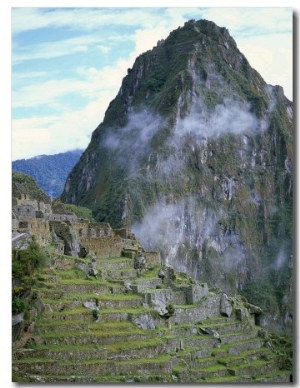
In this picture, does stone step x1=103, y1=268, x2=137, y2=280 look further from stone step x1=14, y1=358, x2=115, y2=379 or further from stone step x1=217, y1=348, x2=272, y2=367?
stone step x1=14, y1=358, x2=115, y2=379

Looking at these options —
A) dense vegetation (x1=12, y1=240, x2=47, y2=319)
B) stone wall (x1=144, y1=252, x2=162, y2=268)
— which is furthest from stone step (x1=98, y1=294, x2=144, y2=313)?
stone wall (x1=144, y1=252, x2=162, y2=268)

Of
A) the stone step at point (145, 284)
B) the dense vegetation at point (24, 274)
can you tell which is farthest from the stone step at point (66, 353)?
the stone step at point (145, 284)

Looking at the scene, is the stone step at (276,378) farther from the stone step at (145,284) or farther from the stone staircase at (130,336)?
the stone step at (145,284)

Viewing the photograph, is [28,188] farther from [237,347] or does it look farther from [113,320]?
[113,320]

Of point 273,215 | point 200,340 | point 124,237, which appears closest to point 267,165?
point 273,215

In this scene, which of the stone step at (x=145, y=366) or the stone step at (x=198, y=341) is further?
the stone step at (x=198, y=341)
